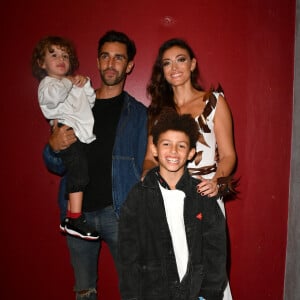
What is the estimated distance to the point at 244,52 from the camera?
2.39 metres

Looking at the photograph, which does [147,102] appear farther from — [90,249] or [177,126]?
[90,249]

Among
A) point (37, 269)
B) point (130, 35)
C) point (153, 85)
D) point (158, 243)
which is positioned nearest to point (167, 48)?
point (153, 85)

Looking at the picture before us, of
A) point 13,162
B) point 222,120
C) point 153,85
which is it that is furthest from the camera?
point 13,162

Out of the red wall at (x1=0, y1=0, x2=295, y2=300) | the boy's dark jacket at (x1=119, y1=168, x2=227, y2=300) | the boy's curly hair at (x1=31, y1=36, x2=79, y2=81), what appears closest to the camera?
the boy's dark jacket at (x1=119, y1=168, x2=227, y2=300)

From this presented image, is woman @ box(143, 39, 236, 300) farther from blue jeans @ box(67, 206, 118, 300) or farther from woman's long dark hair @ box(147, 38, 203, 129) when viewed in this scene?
blue jeans @ box(67, 206, 118, 300)

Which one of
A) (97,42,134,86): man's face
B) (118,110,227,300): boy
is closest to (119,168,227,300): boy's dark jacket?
(118,110,227,300): boy

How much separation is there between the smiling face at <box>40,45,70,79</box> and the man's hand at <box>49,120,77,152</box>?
338 mm

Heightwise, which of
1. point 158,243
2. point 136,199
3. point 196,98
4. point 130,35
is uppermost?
point 130,35

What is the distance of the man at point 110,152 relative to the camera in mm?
2080

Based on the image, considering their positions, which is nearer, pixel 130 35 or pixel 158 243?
pixel 158 243

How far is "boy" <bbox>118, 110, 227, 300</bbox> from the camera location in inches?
62.6

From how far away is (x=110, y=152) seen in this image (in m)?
2.11

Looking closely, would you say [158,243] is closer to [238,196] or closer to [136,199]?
[136,199]

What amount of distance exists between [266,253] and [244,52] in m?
1.54
